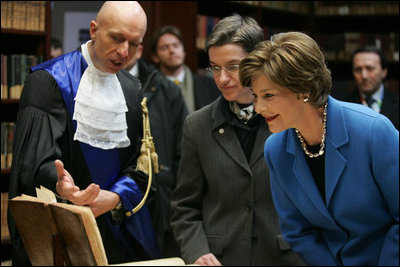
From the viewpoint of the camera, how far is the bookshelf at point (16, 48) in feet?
13.2

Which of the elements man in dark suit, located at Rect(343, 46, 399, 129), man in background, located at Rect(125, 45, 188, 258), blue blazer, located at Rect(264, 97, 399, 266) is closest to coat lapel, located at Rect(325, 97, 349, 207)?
blue blazer, located at Rect(264, 97, 399, 266)

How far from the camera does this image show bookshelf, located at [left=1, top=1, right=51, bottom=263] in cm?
402

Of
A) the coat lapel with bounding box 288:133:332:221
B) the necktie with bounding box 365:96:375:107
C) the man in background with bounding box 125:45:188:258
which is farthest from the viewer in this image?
the necktie with bounding box 365:96:375:107

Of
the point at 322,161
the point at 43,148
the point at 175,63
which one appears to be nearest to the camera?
the point at 322,161

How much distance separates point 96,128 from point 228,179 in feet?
1.57

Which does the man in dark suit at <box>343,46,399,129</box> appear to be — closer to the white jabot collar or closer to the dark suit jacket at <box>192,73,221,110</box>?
the dark suit jacket at <box>192,73,221,110</box>

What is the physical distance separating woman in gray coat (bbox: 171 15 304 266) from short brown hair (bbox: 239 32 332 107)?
41 cm

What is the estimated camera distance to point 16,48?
13.7 ft

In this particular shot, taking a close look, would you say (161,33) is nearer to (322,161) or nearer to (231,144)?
(231,144)

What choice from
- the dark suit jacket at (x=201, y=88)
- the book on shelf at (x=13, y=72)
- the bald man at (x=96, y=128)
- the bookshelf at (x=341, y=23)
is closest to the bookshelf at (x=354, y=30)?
the bookshelf at (x=341, y=23)

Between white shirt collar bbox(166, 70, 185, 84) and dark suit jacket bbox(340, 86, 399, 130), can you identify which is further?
white shirt collar bbox(166, 70, 185, 84)

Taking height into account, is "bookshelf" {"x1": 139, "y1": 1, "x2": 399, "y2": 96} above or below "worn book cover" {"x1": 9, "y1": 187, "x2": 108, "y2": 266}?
above

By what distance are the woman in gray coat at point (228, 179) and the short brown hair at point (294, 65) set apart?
407 mm

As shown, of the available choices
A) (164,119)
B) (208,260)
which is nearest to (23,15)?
(164,119)
